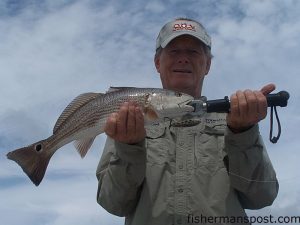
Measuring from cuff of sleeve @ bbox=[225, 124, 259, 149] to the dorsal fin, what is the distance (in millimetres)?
1830

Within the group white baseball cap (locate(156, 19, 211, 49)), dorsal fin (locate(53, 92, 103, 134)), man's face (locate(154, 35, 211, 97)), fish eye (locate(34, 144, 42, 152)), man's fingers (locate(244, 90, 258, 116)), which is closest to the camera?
man's fingers (locate(244, 90, 258, 116))

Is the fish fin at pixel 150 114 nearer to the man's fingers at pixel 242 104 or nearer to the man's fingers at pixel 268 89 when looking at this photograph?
the man's fingers at pixel 242 104

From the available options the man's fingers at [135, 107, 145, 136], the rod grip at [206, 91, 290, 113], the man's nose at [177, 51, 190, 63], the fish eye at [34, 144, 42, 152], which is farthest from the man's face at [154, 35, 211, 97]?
the fish eye at [34, 144, 42, 152]

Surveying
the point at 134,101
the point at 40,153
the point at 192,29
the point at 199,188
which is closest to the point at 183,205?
the point at 199,188

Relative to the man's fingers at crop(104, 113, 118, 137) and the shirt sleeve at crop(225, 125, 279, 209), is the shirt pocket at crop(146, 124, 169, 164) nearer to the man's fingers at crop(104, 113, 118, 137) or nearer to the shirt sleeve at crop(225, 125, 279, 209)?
the man's fingers at crop(104, 113, 118, 137)

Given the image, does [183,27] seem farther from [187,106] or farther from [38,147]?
[38,147]

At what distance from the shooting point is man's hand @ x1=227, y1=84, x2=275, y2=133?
419 centimetres

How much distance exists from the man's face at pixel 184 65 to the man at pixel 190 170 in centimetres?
64

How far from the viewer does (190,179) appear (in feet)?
14.9

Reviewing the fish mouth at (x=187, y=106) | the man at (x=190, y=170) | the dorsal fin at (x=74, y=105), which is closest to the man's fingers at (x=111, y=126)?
the man at (x=190, y=170)

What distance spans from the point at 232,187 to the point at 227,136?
0.56 meters

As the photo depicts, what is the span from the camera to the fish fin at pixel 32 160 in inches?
196

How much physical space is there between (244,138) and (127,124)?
1.21 m

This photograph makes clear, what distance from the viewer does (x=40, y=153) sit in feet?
17.2
